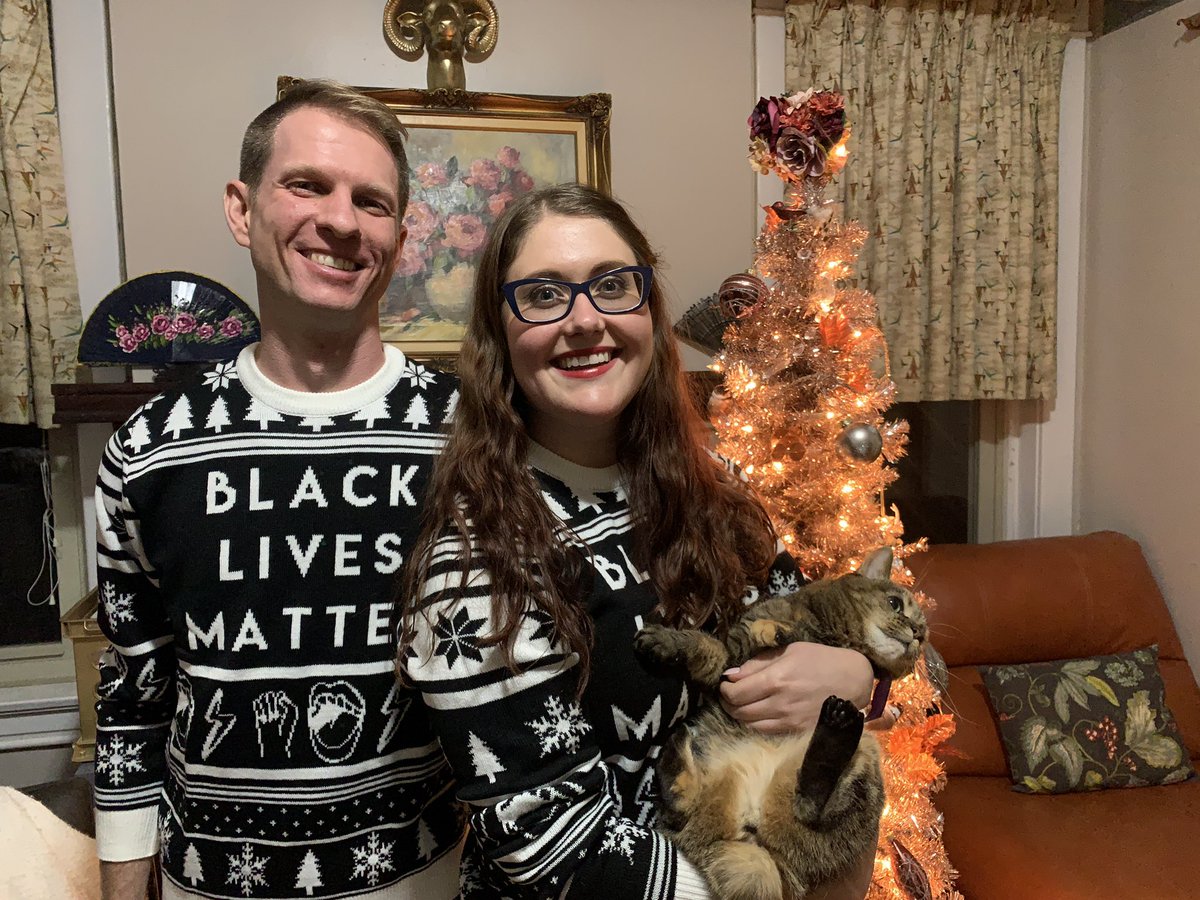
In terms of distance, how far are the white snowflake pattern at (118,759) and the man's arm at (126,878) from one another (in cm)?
12

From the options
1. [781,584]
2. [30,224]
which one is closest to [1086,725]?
[781,584]

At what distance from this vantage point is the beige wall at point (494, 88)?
7.37ft

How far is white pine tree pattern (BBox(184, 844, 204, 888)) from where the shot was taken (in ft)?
3.34

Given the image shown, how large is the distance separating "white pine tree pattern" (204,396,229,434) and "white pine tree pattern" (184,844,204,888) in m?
0.56

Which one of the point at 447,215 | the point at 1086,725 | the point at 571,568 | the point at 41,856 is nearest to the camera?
the point at 571,568

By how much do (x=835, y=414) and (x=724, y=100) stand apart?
1.32m

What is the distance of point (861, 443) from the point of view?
1.83 m

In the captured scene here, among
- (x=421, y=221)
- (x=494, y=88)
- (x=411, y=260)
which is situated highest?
(x=494, y=88)

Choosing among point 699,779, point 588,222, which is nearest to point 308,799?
point 699,779

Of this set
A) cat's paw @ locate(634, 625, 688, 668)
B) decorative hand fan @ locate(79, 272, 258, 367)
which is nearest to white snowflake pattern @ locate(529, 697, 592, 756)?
cat's paw @ locate(634, 625, 688, 668)

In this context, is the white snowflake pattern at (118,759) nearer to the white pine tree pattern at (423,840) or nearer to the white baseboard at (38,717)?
the white pine tree pattern at (423,840)

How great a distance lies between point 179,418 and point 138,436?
0.06 m

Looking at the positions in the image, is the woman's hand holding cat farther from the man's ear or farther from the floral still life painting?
the floral still life painting

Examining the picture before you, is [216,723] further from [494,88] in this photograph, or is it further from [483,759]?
[494,88]
